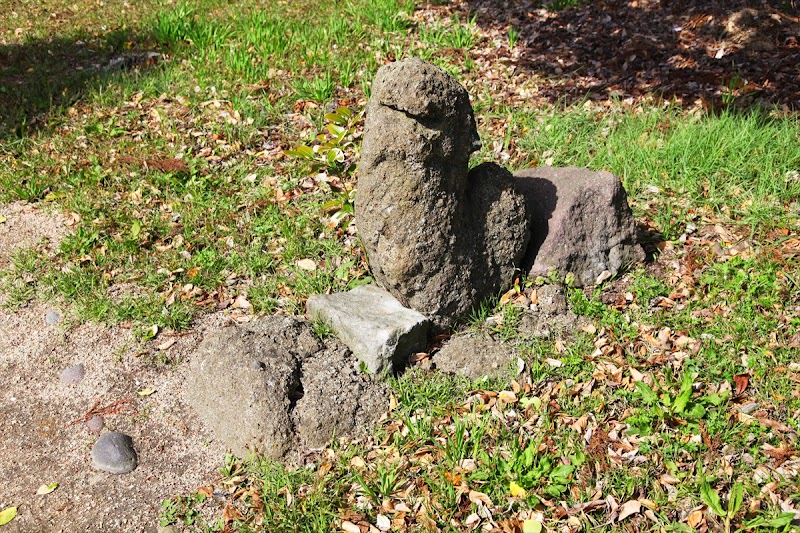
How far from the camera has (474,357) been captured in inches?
144

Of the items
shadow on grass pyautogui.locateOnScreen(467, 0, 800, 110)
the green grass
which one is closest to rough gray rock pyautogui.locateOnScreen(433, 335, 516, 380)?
the green grass

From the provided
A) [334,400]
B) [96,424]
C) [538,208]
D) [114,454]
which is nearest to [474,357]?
[334,400]

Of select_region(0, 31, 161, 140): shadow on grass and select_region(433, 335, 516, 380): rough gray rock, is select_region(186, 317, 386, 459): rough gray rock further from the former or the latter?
select_region(0, 31, 161, 140): shadow on grass

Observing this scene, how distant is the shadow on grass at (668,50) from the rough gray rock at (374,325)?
10.3ft

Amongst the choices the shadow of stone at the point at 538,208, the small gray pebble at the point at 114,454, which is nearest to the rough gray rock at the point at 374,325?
the shadow of stone at the point at 538,208

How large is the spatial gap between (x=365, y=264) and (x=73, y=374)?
71.3 inches

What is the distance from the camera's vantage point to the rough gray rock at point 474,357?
3.62 m

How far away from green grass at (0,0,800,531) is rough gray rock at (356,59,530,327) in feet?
0.95

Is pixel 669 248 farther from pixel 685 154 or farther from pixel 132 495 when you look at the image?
pixel 132 495

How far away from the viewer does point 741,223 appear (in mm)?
4324

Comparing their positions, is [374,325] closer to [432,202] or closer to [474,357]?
[474,357]

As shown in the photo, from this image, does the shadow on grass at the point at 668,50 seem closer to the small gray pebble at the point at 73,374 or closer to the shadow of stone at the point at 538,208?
the shadow of stone at the point at 538,208

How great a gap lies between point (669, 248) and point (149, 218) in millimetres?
3539

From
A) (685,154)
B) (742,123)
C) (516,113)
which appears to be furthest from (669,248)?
(516,113)
